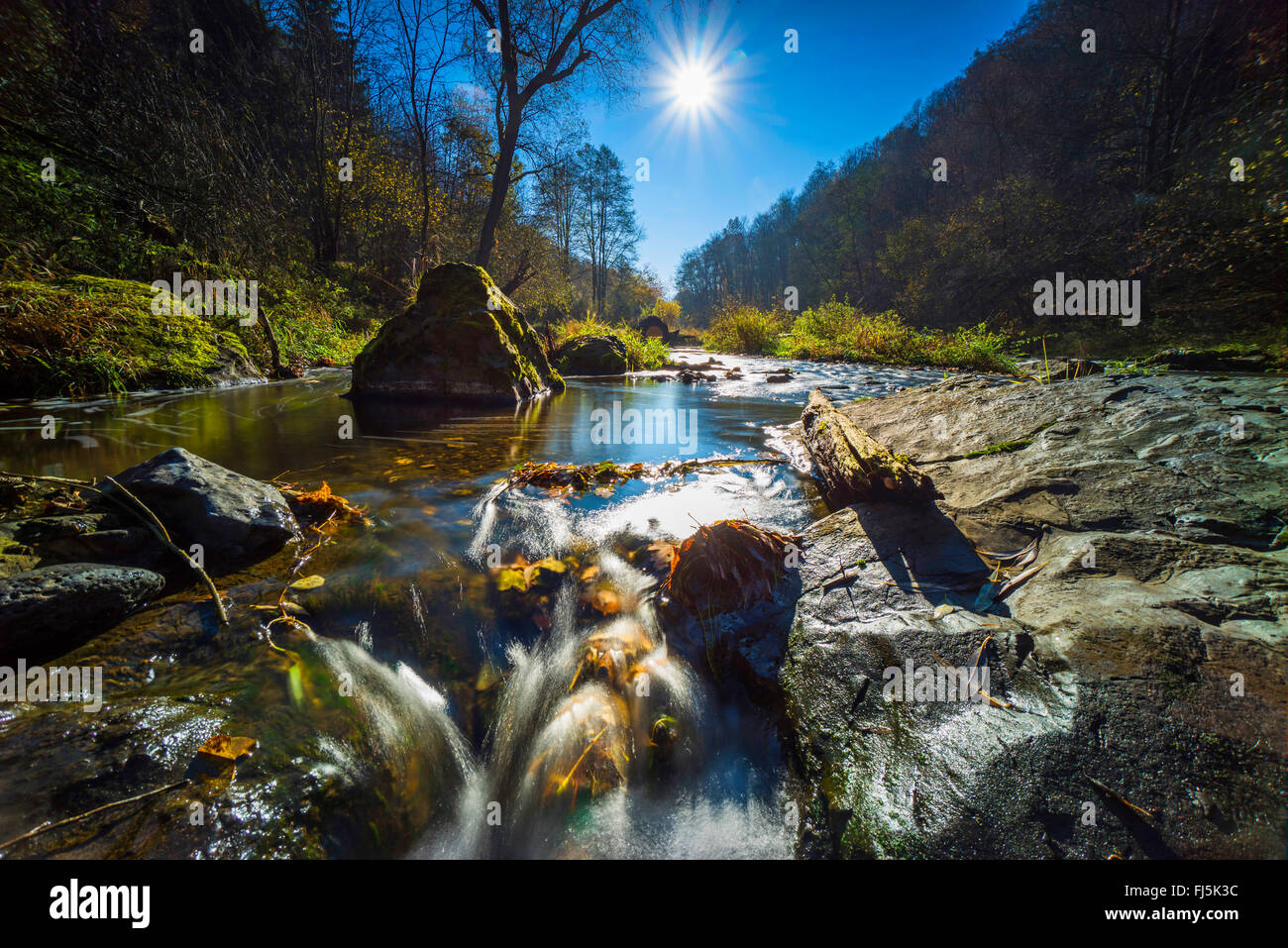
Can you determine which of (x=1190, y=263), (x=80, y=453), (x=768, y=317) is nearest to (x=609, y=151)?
(x=768, y=317)

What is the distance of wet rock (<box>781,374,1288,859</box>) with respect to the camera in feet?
3.51

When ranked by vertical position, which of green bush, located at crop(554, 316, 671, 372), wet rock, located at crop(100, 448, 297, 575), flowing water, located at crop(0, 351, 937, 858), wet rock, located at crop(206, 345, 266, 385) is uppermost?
green bush, located at crop(554, 316, 671, 372)

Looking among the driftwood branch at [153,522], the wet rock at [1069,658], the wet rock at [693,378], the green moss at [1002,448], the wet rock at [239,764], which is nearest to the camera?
the wet rock at [1069,658]

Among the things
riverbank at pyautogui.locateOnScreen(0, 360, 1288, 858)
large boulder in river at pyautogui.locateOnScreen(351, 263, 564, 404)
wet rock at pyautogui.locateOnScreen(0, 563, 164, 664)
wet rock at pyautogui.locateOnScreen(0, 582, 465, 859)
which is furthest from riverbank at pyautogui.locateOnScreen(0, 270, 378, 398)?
wet rock at pyautogui.locateOnScreen(0, 582, 465, 859)

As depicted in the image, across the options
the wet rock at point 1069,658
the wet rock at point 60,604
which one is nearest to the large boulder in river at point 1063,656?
the wet rock at point 1069,658

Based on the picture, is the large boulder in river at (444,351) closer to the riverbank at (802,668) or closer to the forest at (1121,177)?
the riverbank at (802,668)

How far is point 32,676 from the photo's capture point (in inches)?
60.2

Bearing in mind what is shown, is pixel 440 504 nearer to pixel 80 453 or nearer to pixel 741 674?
pixel 741 674

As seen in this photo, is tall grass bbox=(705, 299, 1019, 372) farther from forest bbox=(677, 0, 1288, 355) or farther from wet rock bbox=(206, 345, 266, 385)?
wet rock bbox=(206, 345, 266, 385)

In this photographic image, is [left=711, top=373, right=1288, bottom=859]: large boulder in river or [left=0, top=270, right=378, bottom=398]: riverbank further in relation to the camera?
[left=0, top=270, right=378, bottom=398]: riverbank

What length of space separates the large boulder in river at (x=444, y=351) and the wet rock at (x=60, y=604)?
610cm

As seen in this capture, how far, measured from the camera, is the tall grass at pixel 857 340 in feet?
44.1

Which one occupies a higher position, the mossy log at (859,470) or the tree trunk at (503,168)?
the tree trunk at (503,168)

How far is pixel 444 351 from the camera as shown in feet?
24.6
